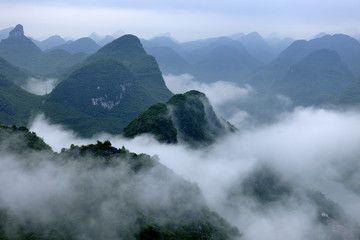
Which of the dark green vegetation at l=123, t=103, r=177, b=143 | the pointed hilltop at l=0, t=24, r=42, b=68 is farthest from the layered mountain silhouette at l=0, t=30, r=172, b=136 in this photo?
the pointed hilltop at l=0, t=24, r=42, b=68

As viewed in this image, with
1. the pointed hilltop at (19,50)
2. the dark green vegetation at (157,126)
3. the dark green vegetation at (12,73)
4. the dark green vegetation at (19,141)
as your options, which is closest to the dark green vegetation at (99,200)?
the dark green vegetation at (19,141)

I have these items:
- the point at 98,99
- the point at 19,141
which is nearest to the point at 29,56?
the point at 98,99

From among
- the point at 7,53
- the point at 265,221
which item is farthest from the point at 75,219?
the point at 7,53

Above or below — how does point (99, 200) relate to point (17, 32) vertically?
below

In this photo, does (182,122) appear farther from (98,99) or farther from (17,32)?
(17,32)

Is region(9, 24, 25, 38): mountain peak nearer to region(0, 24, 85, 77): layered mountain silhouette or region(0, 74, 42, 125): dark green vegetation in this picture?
region(0, 24, 85, 77): layered mountain silhouette

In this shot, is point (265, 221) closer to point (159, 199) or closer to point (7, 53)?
point (159, 199)
